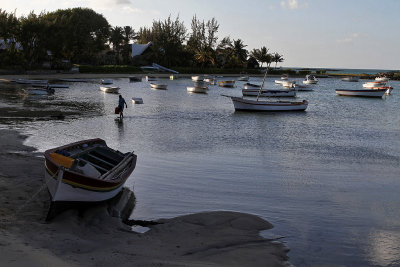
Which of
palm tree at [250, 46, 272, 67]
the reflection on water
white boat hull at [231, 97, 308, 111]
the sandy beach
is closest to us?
the sandy beach

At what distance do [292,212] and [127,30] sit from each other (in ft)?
395

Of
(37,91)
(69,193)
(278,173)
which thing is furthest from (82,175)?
(37,91)

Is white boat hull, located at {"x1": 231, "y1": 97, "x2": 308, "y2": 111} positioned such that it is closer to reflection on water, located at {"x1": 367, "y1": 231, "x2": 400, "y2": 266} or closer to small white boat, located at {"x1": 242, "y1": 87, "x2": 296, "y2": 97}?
small white boat, located at {"x1": 242, "y1": 87, "x2": 296, "y2": 97}

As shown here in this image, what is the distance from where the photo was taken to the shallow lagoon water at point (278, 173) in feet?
36.8

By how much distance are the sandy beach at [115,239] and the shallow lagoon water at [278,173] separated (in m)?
0.90

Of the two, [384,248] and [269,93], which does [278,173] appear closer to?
[384,248]

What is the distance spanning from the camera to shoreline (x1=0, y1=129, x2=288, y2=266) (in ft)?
27.1

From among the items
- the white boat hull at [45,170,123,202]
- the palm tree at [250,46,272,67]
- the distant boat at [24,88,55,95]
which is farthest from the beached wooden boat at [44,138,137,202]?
the palm tree at [250,46,272,67]

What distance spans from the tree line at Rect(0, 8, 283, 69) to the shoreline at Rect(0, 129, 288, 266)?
74.6m

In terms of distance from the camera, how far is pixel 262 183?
16.2m

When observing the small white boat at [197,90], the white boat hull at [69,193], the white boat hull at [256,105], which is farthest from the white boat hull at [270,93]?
the white boat hull at [69,193]

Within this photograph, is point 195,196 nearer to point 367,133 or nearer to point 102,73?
point 367,133

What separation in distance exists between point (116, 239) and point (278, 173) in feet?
32.4

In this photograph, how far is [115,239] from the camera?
9.84m
